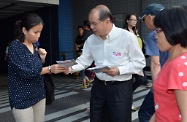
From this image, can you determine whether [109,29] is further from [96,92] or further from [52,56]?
[52,56]

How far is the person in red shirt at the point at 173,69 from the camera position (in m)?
1.12

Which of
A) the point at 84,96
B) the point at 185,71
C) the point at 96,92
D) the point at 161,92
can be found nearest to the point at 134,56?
the point at 96,92

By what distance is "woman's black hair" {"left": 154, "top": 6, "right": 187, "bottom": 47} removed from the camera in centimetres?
115

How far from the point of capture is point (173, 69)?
1161 millimetres

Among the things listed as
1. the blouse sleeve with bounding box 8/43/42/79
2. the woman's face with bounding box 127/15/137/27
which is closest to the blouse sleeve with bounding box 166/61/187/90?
the blouse sleeve with bounding box 8/43/42/79

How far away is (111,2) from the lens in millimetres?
8578

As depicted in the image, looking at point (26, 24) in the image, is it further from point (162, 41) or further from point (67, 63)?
point (162, 41)

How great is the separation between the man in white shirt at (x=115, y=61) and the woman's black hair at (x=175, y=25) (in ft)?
3.11

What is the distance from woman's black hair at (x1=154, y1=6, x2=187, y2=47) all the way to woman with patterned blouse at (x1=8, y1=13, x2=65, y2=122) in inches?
49.9

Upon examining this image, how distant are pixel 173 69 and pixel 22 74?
1337 mm

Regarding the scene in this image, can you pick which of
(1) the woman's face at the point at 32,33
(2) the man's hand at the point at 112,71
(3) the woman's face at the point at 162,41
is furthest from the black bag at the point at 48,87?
(3) the woman's face at the point at 162,41

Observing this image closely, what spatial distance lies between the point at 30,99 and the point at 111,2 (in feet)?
23.4

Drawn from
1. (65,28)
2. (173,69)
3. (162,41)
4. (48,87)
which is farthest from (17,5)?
(173,69)

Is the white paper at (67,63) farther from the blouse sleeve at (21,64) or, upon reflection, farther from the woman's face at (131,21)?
the woman's face at (131,21)
